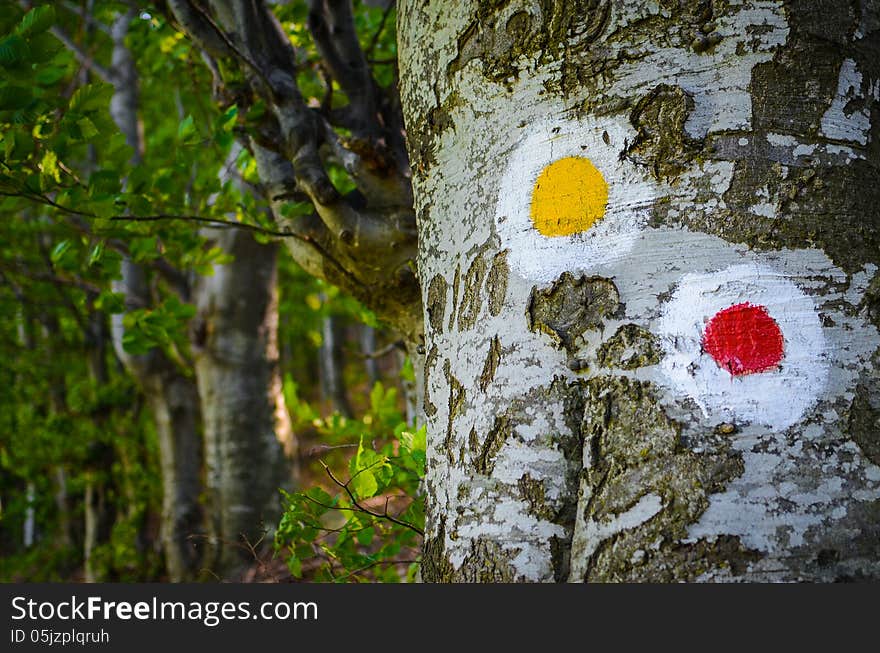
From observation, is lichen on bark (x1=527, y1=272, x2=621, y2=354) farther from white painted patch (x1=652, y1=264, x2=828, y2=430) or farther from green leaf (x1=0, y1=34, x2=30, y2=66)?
green leaf (x1=0, y1=34, x2=30, y2=66)

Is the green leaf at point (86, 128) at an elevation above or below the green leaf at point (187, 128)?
below

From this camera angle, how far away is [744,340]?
1103 millimetres

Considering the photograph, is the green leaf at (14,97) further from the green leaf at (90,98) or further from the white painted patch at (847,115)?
the white painted patch at (847,115)

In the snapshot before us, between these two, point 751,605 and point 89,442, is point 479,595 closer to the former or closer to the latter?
point 751,605

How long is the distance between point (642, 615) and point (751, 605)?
0.15 m

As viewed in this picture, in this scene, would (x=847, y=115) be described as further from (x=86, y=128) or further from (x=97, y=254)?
(x=97, y=254)

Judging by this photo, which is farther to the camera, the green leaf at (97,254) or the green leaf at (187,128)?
the green leaf at (187,128)

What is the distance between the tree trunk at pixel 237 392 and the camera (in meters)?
5.86

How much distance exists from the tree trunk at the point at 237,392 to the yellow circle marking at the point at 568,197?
4886 mm

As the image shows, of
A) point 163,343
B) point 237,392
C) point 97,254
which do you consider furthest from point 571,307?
point 237,392

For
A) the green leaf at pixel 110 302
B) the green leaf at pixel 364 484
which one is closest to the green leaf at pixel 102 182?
the green leaf at pixel 110 302

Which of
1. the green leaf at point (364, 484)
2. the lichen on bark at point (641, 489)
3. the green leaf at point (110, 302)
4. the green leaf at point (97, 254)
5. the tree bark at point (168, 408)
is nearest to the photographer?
the lichen on bark at point (641, 489)

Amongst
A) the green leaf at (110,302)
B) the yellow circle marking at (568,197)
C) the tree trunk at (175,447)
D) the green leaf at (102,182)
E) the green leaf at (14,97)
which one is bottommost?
the tree trunk at (175,447)

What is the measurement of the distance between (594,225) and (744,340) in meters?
0.31
